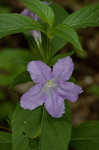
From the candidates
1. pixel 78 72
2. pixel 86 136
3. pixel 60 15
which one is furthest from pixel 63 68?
pixel 78 72

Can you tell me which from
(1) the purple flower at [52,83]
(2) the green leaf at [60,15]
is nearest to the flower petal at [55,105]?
(1) the purple flower at [52,83]

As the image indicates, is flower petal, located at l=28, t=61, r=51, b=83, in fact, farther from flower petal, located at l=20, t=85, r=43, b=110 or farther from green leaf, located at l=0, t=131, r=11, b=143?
green leaf, located at l=0, t=131, r=11, b=143

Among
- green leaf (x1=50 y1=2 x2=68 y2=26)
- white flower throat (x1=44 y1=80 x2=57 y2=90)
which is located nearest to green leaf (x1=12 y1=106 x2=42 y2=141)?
white flower throat (x1=44 y1=80 x2=57 y2=90)

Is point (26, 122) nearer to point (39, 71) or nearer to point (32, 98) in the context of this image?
point (32, 98)

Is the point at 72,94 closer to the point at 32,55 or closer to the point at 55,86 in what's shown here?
the point at 55,86

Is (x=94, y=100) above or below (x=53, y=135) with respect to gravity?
below

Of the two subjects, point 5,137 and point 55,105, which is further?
point 5,137

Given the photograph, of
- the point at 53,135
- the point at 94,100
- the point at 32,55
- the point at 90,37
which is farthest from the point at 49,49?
the point at 90,37
